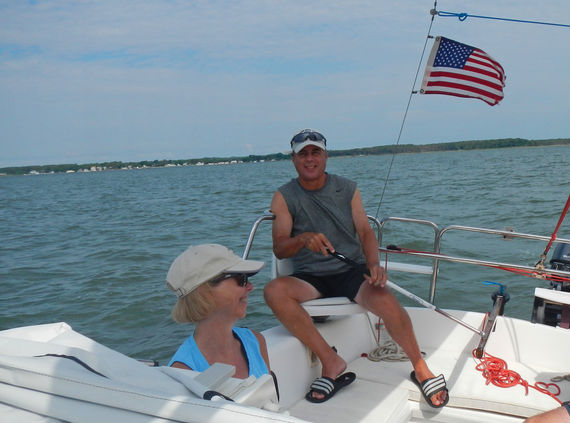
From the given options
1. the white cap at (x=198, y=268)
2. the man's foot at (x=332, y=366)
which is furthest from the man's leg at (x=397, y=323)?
the white cap at (x=198, y=268)

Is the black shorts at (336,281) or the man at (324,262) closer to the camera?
the man at (324,262)

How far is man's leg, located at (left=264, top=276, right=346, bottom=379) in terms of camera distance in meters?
2.67

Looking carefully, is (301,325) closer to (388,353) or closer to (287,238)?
(287,238)

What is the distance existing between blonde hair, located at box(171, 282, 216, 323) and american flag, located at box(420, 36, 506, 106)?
2.92 m

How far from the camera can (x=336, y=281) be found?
3.00 meters

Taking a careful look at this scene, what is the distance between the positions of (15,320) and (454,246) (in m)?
6.71

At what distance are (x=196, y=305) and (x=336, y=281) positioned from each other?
141 centimetres

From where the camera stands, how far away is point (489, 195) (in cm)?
1672

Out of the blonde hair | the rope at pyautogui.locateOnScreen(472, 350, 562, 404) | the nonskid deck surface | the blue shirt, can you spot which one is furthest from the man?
the blonde hair

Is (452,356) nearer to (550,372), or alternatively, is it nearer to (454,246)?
(550,372)

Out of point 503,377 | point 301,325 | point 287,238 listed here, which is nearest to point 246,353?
point 301,325

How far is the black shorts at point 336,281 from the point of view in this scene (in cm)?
291

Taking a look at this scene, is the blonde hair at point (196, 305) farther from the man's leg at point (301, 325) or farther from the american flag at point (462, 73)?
the american flag at point (462, 73)

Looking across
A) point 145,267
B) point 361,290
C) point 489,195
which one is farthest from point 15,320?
point 489,195
